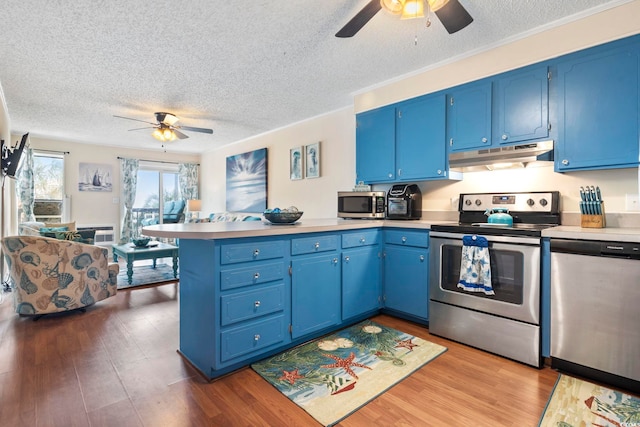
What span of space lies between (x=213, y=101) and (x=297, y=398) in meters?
3.73

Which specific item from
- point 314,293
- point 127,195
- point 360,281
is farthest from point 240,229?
point 127,195

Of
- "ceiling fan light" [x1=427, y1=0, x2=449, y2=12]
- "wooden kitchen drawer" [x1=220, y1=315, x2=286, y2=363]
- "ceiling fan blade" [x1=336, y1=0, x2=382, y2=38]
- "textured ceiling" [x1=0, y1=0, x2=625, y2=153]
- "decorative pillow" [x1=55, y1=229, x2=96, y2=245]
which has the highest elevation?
"textured ceiling" [x1=0, y1=0, x2=625, y2=153]

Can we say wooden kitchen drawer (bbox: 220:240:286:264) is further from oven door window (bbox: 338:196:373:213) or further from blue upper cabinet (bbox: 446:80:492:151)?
blue upper cabinet (bbox: 446:80:492:151)

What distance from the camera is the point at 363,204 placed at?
3471 millimetres

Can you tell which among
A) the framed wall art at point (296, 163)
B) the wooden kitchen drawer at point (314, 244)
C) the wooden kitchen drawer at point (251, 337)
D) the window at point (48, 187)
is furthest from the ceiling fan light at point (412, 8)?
the window at point (48, 187)

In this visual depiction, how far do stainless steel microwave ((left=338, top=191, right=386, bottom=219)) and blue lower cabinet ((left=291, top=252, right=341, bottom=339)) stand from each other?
0.89 m

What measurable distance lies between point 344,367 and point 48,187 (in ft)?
23.5

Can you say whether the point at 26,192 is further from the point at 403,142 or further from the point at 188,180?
the point at 403,142

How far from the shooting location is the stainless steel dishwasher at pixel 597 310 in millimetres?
1860

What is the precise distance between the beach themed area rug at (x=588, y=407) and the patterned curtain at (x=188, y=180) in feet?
25.9

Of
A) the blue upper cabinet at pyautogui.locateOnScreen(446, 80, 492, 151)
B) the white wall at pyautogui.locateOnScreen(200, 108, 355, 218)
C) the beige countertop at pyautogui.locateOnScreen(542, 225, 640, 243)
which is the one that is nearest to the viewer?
the beige countertop at pyautogui.locateOnScreen(542, 225, 640, 243)

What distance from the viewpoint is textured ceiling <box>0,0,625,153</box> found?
224cm

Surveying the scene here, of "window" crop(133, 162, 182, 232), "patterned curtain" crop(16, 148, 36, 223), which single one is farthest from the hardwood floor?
"window" crop(133, 162, 182, 232)

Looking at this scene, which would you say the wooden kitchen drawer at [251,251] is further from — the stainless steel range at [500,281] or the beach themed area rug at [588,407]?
the beach themed area rug at [588,407]
